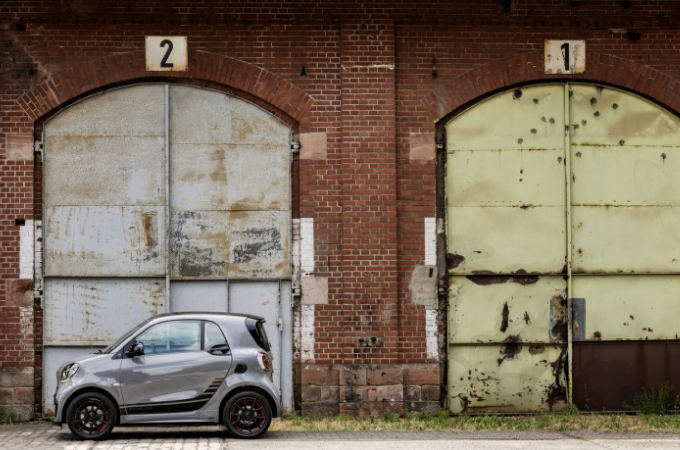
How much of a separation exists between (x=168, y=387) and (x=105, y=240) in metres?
3.51

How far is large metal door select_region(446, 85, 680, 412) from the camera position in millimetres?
17094

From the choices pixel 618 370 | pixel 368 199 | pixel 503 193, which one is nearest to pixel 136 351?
pixel 368 199

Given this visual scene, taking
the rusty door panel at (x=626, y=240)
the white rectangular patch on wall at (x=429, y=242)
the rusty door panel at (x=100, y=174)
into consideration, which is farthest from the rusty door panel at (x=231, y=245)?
the rusty door panel at (x=626, y=240)

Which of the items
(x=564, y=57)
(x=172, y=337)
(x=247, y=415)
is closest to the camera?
(x=247, y=415)

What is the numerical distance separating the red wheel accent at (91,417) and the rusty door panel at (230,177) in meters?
3.76

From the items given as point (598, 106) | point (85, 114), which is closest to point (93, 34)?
point (85, 114)

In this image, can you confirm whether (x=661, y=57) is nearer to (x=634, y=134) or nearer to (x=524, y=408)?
(x=634, y=134)

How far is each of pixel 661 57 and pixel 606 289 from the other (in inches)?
143

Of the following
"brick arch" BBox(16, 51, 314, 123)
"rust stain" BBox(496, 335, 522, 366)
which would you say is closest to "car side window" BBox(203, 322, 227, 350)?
"brick arch" BBox(16, 51, 314, 123)

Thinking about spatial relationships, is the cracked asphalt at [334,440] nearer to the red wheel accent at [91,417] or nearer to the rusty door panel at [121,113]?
the red wheel accent at [91,417]

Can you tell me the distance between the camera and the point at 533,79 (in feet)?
56.3

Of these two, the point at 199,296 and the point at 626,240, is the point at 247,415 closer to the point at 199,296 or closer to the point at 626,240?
the point at 199,296

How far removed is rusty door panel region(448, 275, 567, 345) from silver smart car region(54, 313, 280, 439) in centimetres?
393

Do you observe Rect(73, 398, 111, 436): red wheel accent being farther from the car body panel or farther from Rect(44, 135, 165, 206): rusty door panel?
Rect(44, 135, 165, 206): rusty door panel
